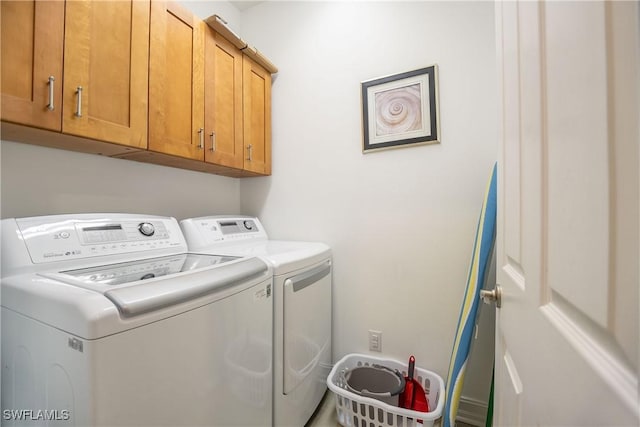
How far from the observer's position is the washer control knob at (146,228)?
46.2 inches

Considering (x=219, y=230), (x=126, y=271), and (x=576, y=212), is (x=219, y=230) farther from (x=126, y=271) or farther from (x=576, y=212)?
(x=576, y=212)

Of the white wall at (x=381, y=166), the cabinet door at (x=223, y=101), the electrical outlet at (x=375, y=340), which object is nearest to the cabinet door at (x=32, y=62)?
the cabinet door at (x=223, y=101)

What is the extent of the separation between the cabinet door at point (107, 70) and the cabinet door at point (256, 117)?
623 millimetres

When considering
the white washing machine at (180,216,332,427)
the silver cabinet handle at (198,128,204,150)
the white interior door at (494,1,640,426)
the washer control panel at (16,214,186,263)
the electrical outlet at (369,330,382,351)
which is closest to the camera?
the white interior door at (494,1,640,426)

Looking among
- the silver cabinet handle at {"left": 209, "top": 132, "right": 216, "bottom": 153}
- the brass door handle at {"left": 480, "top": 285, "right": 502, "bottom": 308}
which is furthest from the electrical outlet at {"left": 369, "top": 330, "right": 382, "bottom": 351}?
the silver cabinet handle at {"left": 209, "top": 132, "right": 216, "bottom": 153}

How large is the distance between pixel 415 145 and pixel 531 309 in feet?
3.88

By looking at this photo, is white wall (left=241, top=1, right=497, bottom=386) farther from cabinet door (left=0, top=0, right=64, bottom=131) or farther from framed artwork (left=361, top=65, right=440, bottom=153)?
cabinet door (left=0, top=0, right=64, bottom=131)

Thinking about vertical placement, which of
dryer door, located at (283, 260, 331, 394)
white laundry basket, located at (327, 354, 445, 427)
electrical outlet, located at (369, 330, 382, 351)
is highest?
dryer door, located at (283, 260, 331, 394)

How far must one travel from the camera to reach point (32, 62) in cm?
80

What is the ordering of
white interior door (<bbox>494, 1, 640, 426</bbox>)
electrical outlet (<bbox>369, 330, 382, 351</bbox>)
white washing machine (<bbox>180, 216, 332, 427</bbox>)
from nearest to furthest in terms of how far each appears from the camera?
white interior door (<bbox>494, 1, 640, 426</bbox>), white washing machine (<bbox>180, 216, 332, 427</bbox>), electrical outlet (<bbox>369, 330, 382, 351</bbox>)

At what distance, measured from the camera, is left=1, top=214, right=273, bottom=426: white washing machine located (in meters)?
0.55

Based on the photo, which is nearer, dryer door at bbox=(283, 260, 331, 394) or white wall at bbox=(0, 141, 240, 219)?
white wall at bbox=(0, 141, 240, 219)

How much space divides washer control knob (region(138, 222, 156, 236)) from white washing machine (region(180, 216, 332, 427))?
208mm

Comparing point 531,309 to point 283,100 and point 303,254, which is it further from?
point 283,100
